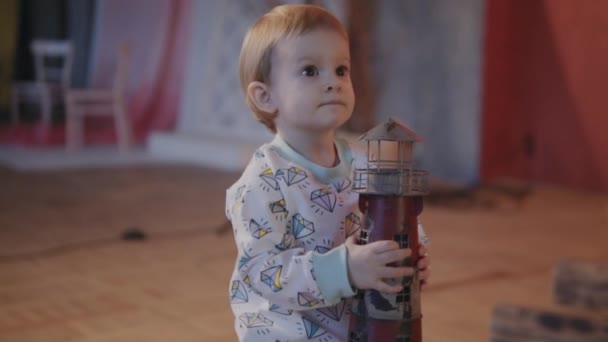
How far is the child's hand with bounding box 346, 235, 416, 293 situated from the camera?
95 cm

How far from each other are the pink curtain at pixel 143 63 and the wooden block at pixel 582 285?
430 cm

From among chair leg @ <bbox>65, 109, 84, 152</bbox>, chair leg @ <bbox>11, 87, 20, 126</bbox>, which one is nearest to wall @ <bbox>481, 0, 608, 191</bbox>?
chair leg @ <bbox>65, 109, 84, 152</bbox>

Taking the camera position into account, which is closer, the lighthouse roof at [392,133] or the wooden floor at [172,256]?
the lighthouse roof at [392,133]

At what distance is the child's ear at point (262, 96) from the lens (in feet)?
3.65

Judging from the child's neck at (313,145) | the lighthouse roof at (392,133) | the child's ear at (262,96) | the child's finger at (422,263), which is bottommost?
the child's finger at (422,263)

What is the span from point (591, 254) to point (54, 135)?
4.47m

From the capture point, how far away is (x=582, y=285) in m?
2.12

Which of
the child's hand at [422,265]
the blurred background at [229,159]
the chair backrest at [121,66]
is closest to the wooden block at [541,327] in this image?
the blurred background at [229,159]

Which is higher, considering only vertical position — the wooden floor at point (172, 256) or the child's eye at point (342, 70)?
the child's eye at point (342, 70)

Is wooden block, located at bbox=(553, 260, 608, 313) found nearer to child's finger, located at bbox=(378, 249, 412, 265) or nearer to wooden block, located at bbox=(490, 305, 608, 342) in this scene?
wooden block, located at bbox=(490, 305, 608, 342)

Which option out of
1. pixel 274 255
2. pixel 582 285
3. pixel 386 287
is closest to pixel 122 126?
pixel 582 285

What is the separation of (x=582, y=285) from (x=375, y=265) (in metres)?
1.36

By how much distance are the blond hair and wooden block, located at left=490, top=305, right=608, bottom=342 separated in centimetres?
81

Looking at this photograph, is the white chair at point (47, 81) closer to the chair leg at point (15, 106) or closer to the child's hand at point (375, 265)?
the chair leg at point (15, 106)
